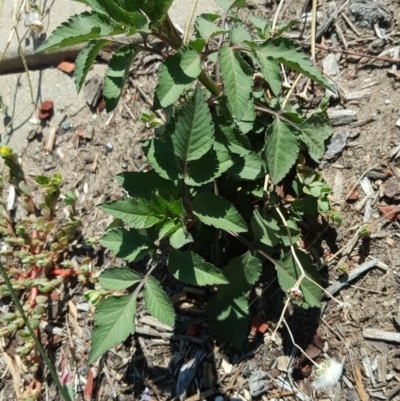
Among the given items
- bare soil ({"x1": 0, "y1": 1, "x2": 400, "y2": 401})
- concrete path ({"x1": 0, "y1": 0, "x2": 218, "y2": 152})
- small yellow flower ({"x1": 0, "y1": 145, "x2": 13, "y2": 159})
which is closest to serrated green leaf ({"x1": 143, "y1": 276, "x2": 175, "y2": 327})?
bare soil ({"x1": 0, "y1": 1, "x2": 400, "y2": 401})

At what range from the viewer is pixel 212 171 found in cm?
183

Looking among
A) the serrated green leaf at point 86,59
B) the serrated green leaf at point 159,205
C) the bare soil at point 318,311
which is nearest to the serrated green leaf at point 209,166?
the serrated green leaf at point 159,205

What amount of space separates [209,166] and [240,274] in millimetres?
468

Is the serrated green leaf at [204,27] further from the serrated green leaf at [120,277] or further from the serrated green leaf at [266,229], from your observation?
the serrated green leaf at [120,277]

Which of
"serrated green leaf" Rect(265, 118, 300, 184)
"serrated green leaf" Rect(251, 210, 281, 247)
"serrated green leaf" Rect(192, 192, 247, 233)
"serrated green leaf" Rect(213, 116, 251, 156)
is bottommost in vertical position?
"serrated green leaf" Rect(251, 210, 281, 247)

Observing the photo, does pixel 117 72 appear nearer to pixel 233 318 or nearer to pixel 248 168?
pixel 248 168

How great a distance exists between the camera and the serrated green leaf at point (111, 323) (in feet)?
5.96

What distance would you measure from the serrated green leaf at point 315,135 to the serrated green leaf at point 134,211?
738 millimetres

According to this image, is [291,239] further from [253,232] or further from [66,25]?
[66,25]

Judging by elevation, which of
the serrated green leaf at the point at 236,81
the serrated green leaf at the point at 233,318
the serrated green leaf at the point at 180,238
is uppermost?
the serrated green leaf at the point at 236,81

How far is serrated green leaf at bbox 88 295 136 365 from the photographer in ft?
5.96

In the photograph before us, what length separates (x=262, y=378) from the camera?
217cm

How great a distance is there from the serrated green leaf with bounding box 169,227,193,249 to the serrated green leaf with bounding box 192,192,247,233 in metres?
0.08

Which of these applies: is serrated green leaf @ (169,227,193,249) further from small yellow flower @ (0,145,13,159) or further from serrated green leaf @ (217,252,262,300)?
small yellow flower @ (0,145,13,159)
